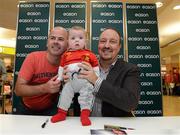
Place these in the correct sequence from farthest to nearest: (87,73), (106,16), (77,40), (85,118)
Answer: (106,16) → (77,40) → (87,73) → (85,118)

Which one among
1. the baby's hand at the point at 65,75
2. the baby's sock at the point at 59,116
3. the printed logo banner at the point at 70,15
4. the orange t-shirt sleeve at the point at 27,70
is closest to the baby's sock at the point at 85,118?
the baby's sock at the point at 59,116

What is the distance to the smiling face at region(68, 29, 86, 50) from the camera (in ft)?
4.97

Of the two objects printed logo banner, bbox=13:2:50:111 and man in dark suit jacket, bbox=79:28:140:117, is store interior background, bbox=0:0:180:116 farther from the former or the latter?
man in dark suit jacket, bbox=79:28:140:117

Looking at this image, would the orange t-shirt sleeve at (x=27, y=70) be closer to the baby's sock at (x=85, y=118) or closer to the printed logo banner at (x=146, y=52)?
the baby's sock at (x=85, y=118)

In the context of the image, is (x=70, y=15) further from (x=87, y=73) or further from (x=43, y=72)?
(x=87, y=73)

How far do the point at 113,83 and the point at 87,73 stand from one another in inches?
12.6

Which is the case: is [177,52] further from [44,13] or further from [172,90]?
[44,13]

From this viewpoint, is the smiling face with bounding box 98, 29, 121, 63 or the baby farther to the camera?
the smiling face with bounding box 98, 29, 121, 63

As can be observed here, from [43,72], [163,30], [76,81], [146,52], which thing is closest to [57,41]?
[43,72]

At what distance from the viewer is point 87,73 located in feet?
4.44

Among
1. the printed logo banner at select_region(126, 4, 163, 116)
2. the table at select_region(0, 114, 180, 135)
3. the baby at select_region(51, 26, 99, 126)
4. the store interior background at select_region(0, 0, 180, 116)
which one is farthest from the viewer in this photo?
the store interior background at select_region(0, 0, 180, 116)

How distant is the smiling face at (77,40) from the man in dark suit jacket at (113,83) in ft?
0.66

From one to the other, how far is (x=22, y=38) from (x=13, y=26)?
3161 mm

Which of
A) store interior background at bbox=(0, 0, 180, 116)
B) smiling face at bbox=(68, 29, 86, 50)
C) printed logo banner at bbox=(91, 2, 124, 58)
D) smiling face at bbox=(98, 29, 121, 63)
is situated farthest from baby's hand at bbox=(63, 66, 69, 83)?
store interior background at bbox=(0, 0, 180, 116)
